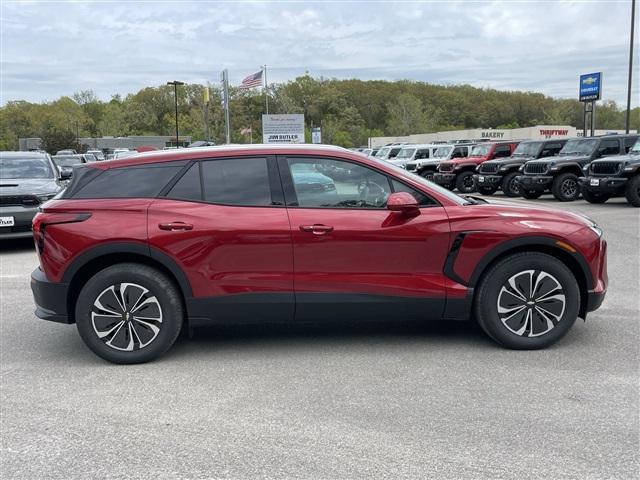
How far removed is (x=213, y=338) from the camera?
214 inches

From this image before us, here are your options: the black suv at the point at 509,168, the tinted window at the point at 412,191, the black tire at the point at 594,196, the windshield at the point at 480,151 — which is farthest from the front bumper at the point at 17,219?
the windshield at the point at 480,151

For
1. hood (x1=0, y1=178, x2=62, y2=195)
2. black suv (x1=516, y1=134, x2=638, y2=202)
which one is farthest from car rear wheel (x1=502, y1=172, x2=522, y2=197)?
hood (x1=0, y1=178, x2=62, y2=195)

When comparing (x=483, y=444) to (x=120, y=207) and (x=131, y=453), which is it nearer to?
(x=131, y=453)

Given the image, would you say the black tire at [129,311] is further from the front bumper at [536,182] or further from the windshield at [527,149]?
the windshield at [527,149]

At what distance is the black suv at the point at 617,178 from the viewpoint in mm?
15836

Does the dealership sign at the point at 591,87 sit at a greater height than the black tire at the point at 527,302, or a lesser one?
greater

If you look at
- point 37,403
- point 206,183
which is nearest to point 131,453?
point 37,403

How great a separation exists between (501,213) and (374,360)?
1515mm

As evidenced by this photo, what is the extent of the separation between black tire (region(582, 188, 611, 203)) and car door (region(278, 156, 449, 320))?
13589 mm

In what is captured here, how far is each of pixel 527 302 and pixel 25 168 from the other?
33.6 ft

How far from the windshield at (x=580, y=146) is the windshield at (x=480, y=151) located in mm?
4230

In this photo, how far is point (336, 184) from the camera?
4.83 m

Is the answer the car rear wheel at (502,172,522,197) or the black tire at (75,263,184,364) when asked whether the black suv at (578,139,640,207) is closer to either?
the car rear wheel at (502,172,522,197)

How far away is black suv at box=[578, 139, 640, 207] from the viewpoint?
15.8 metres
